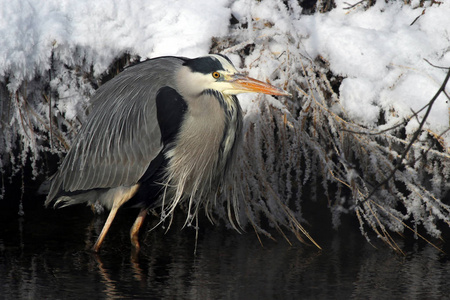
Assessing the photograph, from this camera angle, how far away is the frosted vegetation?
4125 millimetres

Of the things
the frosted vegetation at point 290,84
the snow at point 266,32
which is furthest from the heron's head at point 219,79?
the snow at point 266,32

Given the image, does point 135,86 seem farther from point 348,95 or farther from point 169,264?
point 348,95

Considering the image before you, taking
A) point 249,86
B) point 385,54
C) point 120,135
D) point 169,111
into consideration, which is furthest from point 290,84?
point 120,135

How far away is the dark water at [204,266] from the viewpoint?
314 cm

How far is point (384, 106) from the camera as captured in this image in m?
4.28

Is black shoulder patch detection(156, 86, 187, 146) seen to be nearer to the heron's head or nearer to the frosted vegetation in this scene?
the heron's head

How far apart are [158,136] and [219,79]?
481 millimetres

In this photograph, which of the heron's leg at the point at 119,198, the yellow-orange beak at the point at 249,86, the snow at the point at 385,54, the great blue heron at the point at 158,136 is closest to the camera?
the yellow-orange beak at the point at 249,86

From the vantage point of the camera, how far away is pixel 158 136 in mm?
3746

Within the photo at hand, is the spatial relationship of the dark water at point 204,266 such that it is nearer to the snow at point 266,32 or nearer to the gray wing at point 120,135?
the gray wing at point 120,135

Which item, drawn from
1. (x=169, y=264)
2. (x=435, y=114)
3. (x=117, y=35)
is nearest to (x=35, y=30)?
(x=117, y=35)

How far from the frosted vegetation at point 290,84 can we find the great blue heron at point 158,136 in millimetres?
353

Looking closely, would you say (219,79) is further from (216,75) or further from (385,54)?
(385,54)

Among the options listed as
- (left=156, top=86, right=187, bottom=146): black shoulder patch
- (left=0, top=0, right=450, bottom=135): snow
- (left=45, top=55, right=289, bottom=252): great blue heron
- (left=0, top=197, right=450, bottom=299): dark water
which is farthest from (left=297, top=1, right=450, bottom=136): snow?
(left=156, top=86, right=187, bottom=146): black shoulder patch
